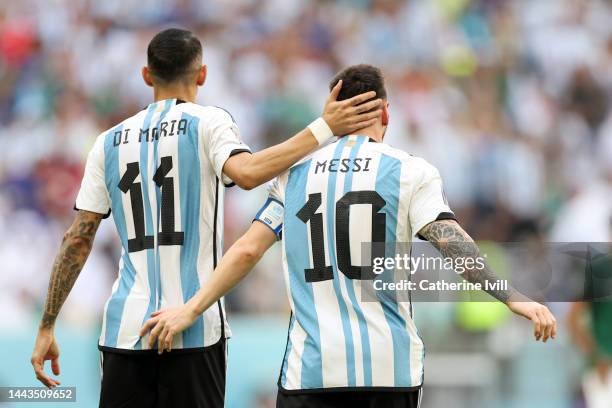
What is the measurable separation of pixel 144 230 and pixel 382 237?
3.39 feet

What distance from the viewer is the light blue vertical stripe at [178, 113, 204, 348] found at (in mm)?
4320

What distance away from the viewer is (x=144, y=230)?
14.4 ft

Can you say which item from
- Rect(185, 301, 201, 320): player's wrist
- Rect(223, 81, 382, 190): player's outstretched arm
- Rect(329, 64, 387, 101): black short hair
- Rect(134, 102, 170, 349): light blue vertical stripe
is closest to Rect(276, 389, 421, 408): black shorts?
Rect(185, 301, 201, 320): player's wrist

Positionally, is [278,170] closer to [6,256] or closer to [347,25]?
[6,256]

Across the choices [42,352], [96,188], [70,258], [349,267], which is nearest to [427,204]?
[349,267]

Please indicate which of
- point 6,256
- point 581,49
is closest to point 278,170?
point 6,256

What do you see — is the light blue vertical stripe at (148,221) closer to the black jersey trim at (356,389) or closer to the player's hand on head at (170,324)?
the player's hand on head at (170,324)

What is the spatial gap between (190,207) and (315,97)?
6.56m

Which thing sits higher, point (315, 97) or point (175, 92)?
point (315, 97)

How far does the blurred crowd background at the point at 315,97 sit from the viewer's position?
946 cm

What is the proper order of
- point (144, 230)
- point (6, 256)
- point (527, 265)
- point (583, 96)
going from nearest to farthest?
point (144, 230)
point (527, 265)
point (6, 256)
point (583, 96)

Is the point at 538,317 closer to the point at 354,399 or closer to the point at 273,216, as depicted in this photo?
the point at 354,399

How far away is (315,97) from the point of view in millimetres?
10789

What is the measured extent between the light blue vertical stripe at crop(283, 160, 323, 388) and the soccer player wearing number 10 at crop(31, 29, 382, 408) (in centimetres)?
28
